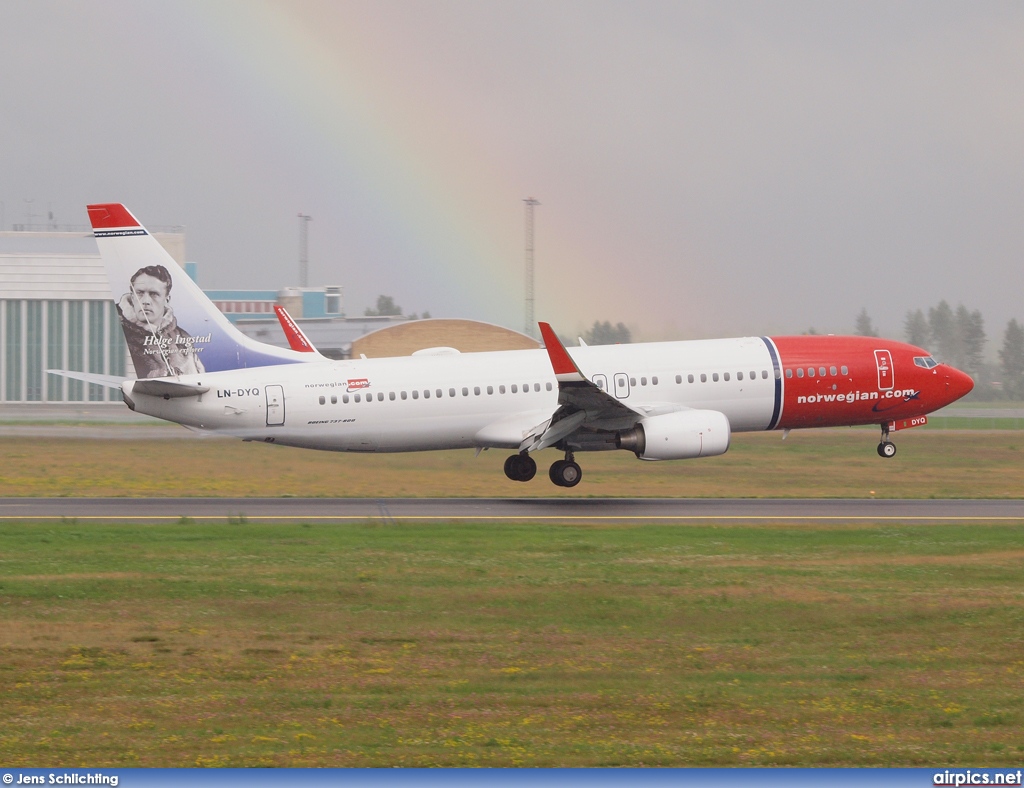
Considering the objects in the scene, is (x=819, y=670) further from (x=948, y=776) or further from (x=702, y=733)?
(x=948, y=776)

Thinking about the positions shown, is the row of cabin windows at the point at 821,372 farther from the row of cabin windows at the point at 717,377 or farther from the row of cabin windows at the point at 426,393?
the row of cabin windows at the point at 426,393

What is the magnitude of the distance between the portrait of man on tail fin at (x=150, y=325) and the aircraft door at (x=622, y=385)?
41.1 feet

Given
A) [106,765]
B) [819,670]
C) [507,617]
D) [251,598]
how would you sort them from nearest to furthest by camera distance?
[106,765] < [819,670] < [507,617] < [251,598]

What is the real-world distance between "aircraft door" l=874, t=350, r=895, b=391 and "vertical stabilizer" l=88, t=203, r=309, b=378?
20168 mm

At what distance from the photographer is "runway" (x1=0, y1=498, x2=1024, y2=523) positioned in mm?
30188

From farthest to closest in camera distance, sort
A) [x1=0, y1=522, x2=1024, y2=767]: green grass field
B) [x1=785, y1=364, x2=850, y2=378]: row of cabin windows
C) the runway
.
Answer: [x1=785, y1=364, x2=850, y2=378]: row of cabin windows
the runway
[x1=0, y1=522, x2=1024, y2=767]: green grass field

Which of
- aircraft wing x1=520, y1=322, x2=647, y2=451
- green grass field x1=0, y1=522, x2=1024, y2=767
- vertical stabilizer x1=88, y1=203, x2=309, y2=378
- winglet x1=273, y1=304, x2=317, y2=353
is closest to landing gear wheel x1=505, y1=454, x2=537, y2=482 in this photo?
aircraft wing x1=520, y1=322, x2=647, y2=451

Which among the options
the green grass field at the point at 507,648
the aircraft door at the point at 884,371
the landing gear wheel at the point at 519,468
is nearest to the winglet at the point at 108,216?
the green grass field at the point at 507,648

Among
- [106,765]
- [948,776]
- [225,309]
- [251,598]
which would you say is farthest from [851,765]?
[225,309]

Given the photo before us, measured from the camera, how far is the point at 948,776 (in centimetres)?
1036

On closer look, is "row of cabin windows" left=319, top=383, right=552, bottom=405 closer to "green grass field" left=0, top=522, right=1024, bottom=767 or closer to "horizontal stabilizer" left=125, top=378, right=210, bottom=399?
"horizontal stabilizer" left=125, top=378, right=210, bottom=399

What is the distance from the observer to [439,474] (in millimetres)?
39125

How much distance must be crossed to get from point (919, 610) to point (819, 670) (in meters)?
4.31

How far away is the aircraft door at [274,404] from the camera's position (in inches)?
1334
